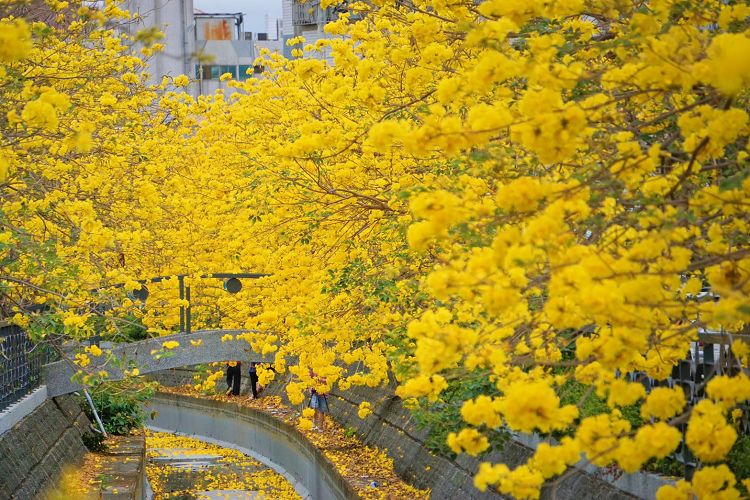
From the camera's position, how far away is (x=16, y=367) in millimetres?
14023

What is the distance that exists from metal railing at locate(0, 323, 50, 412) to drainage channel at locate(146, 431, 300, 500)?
562cm

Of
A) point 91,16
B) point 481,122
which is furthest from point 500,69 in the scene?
point 91,16

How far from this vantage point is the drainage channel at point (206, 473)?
21016 mm

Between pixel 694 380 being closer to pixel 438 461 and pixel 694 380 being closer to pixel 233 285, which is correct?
pixel 438 461

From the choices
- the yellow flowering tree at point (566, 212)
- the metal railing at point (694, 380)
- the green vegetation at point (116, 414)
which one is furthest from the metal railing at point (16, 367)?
the metal railing at point (694, 380)

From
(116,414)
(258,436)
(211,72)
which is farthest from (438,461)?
(211,72)

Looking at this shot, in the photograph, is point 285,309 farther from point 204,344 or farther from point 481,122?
point 481,122

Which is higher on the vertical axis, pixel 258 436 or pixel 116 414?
pixel 116 414

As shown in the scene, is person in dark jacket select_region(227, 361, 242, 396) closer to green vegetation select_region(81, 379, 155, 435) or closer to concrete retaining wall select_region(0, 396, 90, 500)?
green vegetation select_region(81, 379, 155, 435)

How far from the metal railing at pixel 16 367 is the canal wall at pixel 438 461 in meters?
4.23

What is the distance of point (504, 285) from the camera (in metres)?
4.95

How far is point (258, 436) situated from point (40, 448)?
10.6 meters

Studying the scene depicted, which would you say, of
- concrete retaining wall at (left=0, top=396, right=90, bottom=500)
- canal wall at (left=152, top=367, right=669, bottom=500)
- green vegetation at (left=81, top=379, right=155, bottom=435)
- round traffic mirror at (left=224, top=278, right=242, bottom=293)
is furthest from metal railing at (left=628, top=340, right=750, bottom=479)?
green vegetation at (left=81, top=379, right=155, bottom=435)

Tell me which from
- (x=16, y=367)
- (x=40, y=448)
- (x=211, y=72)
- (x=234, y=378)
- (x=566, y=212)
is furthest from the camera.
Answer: (x=211, y=72)
